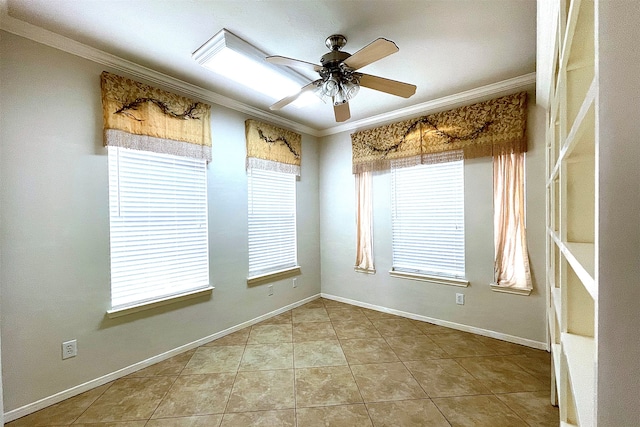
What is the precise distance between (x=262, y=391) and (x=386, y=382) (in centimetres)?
101

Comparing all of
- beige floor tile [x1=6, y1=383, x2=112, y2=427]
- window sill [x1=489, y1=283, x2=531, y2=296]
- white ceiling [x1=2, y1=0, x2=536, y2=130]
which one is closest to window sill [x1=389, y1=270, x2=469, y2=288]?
window sill [x1=489, y1=283, x2=531, y2=296]

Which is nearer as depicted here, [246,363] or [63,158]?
[63,158]

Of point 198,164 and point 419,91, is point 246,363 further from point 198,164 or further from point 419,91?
point 419,91

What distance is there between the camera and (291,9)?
68.0 inches

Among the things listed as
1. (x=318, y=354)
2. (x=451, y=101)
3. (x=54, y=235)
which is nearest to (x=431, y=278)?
(x=318, y=354)

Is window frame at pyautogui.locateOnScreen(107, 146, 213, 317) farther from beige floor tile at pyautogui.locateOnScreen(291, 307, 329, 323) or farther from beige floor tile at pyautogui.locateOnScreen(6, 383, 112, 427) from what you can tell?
beige floor tile at pyautogui.locateOnScreen(291, 307, 329, 323)

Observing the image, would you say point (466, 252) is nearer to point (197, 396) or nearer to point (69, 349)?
point (197, 396)

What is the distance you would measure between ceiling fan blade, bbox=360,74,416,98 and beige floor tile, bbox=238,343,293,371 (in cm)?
253

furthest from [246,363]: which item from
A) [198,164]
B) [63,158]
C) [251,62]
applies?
[251,62]

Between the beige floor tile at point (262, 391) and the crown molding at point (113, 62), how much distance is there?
111 inches

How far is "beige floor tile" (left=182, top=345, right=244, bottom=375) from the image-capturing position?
239 cm

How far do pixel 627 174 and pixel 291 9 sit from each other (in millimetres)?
1939

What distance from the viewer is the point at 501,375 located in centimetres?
224

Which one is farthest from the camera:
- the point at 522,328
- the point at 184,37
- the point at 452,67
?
the point at 522,328
